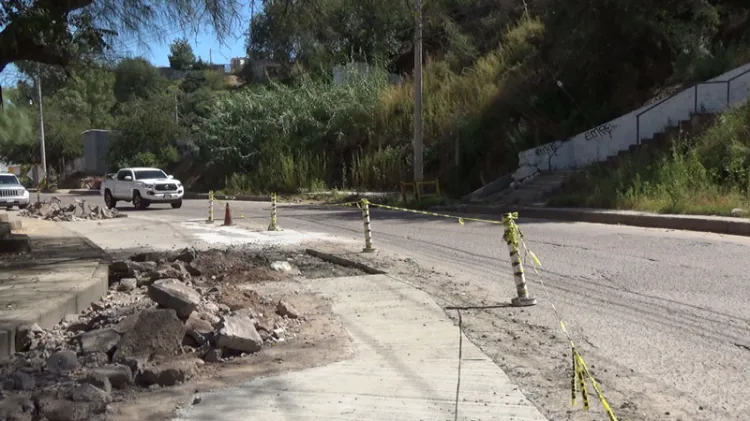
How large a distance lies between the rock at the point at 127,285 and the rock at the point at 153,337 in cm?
Answer: 426

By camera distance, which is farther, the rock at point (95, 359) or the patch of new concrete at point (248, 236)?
the patch of new concrete at point (248, 236)

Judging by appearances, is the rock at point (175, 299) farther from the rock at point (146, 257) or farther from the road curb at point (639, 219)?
the road curb at point (639, 219)

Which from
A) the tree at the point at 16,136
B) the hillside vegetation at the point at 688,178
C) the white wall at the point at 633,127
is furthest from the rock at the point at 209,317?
the tree at the point at 16,136

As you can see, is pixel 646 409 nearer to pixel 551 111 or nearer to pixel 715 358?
pixel 715 358

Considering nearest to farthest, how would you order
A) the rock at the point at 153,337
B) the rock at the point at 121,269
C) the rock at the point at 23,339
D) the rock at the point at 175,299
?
the rock at the point at 153,337
the rock at the point at 23,339
the rock at the point at 175,299
the rock at the point at 121,269

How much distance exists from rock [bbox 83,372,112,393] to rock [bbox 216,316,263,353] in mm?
1378

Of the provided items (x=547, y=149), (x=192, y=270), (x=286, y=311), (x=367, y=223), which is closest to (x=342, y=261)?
(x=367, y=223)

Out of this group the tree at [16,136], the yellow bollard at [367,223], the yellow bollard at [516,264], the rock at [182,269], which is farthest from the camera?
the tree at [16,136]

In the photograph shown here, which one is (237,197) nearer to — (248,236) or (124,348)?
(248,236)

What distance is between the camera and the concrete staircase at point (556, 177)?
23266mm

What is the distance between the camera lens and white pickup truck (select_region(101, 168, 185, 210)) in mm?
32656

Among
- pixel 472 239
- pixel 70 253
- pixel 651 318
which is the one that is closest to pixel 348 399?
pixel 651 318

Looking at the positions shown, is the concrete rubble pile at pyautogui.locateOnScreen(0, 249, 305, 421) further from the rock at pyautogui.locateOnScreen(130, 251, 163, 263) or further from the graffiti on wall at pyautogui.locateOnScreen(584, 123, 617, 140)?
the graffiti on wall at pyautogui.locateOnScreen(584, 123, 617, 140)

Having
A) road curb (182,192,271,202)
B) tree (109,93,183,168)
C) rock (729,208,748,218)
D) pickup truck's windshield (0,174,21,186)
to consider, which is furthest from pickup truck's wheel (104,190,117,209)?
rock (729,208,748,218)
